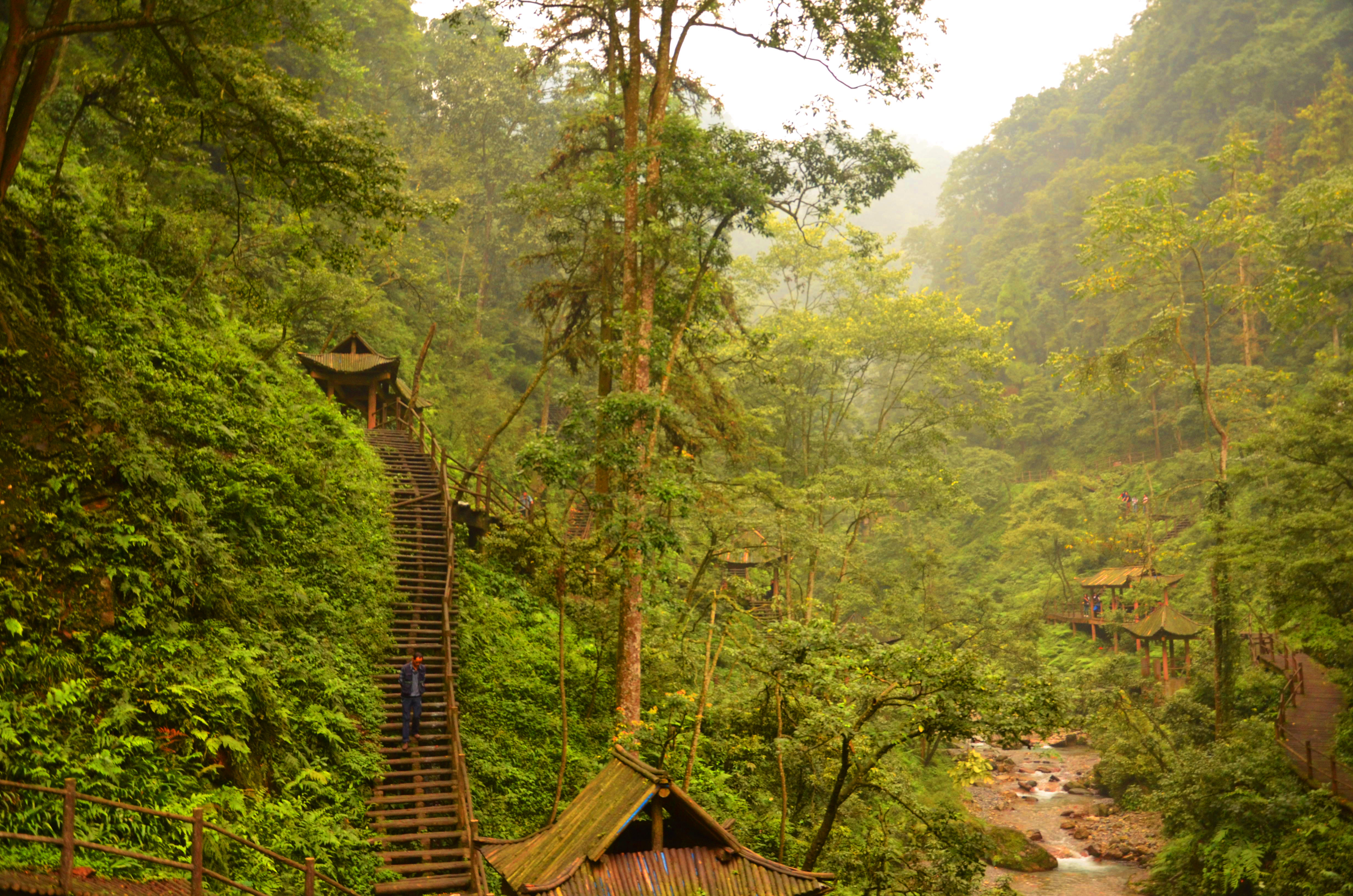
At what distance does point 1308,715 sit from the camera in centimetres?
1911

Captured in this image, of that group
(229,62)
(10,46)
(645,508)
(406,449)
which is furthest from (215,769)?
(406,449)

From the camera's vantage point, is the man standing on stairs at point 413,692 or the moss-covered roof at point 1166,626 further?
the moss-covered roof at point 1166,626

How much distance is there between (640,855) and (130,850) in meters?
4.25

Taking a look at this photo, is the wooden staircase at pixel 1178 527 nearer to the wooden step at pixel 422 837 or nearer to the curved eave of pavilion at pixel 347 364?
the curved eave of pavilion at pixel 347 364

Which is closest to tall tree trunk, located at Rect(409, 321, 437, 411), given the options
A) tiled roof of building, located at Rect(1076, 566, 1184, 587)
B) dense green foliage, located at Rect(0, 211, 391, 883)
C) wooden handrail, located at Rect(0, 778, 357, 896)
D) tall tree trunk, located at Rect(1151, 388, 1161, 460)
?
dense green foliage, located at Rect(0, 211, 391, 883)

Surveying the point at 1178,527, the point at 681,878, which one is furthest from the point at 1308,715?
the point at 1178,527

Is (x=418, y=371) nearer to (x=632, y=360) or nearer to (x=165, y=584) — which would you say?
(x=632, y=360)

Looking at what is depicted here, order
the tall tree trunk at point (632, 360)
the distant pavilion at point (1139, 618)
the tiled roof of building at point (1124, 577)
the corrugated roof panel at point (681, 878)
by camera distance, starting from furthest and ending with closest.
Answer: the tiled roof of building at point (1124, 577) < the distant pavilion at point (1139, 618) < the tall tree trunk at point (632, 360) < the corrugated roof panel at point (681, 878)

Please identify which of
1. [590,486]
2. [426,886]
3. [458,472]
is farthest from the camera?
[458,472]

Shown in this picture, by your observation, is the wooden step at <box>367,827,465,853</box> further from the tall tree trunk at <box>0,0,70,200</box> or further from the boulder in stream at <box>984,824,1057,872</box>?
the boulder in stream at <box>984,824,1057,872</box>

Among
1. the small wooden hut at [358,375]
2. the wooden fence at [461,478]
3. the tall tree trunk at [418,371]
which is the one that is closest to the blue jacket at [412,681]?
the wooden fence at [461,478]

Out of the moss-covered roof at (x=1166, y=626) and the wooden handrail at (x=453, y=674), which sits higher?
the wooden handrail at (x=453, y=674)

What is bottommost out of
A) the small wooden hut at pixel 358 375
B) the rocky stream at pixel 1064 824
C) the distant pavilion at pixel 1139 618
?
the rocky stream at pixel 1064 824

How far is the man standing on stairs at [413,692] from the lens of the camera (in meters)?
12.5
